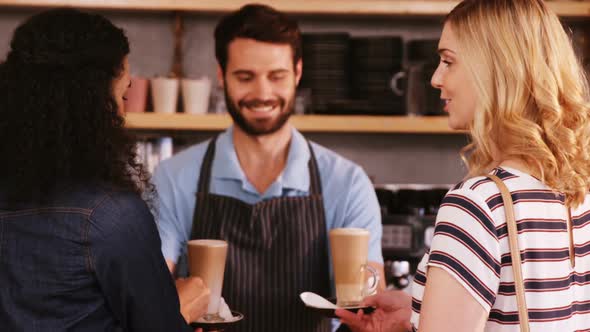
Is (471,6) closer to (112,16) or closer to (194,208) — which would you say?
(194,208)

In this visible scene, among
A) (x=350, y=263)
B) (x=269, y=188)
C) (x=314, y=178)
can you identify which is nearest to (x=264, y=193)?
(x=269, y=188)

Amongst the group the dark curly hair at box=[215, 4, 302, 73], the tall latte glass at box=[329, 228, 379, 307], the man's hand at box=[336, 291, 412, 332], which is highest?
the dark curly hair at box=[215, 4, 302, 73]

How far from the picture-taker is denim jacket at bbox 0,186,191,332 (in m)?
1.10

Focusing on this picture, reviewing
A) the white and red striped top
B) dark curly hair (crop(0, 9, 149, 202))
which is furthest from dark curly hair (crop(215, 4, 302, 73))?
the white and red striped top

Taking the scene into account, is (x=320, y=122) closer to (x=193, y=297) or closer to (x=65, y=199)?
(x=193, y=297)

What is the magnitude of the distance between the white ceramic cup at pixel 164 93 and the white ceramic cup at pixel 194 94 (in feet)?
0.13

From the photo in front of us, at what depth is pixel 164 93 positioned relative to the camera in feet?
9.11

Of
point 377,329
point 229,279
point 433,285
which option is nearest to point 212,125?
point 229,279

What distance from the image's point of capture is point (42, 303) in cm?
110

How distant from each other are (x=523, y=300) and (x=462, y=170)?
7.68ft

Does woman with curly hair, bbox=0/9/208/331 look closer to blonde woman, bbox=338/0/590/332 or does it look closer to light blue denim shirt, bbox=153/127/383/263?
blonde woman, bbox=338/0/590/332

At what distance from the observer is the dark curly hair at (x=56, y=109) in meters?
1.11

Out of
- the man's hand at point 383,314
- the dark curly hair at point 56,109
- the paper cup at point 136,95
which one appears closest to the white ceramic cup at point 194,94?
the paper cup at point 136,95

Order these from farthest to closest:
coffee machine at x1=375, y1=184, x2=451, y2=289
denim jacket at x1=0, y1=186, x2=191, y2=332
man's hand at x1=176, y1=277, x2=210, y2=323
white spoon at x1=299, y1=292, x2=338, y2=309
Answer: coffee machine at x1=375, y1=184, x2=451, y2=289 < white spoon at x1=299, y1=292, x2=338, y2=309 < man's hand at x1=176, y1=277, x2=210, y2=323 < denim jacket at x1=0, y1=186, x2=191, y2=332
